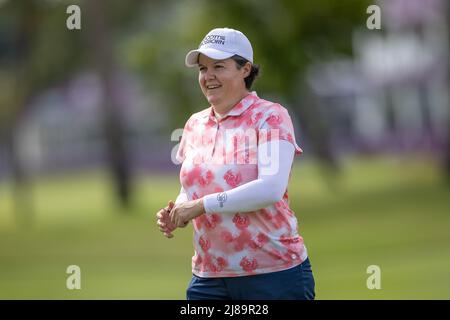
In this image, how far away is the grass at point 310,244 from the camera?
43.4ft

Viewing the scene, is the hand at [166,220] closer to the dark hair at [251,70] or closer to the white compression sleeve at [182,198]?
the white compression sleeve at [182,198]

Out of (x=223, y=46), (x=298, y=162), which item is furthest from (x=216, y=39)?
(x=298, y=162)

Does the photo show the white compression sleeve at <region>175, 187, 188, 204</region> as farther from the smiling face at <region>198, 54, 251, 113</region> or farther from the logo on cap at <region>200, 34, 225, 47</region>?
the logo on cap at <region>200, 34, 225, 47</region>

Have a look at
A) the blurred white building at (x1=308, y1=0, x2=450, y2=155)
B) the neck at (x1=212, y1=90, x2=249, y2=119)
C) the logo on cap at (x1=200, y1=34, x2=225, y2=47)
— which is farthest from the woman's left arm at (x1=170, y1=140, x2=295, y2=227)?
the blurred white building at (x1=308, y1=0, x2=450, y2=155)

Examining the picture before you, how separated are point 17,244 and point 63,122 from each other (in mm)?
47749

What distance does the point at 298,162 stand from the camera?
164ft

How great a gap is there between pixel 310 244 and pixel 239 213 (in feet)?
46.0

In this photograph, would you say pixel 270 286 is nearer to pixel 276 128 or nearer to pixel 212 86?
pixel 276 128

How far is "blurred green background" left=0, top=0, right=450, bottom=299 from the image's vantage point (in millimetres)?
15516

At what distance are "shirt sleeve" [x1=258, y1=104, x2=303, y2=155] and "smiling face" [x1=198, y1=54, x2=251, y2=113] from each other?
242 mm

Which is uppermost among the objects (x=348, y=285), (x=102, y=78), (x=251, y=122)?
(x=102, y=78)
